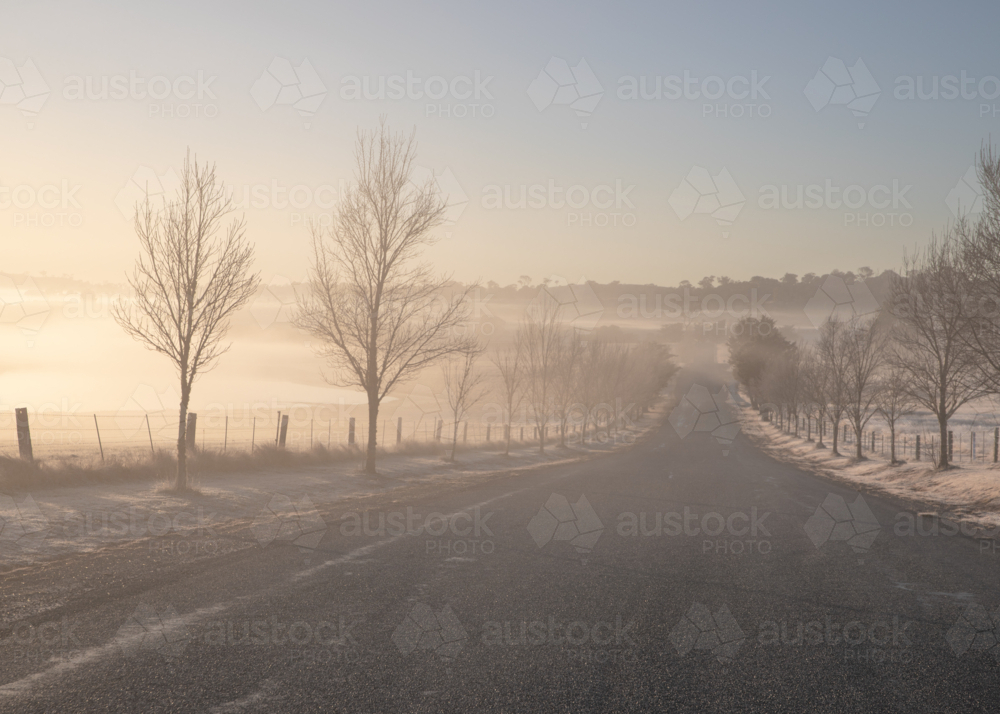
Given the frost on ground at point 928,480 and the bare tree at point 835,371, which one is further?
the bare tree at point 835,371

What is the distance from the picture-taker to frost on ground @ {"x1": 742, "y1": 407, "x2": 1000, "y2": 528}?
1642cm

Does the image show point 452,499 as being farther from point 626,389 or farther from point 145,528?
point 626,389

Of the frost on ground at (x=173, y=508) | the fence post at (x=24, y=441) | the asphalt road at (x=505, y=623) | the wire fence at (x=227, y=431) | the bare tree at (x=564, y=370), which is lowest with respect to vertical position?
the wire fence at (x=227, y=431)

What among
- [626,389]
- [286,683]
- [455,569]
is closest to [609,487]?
[455,569]

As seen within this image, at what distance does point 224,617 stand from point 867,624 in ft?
19.6

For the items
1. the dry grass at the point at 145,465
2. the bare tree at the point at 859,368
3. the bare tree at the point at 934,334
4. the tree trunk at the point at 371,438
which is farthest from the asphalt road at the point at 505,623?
the bare tree at the point at 859,368

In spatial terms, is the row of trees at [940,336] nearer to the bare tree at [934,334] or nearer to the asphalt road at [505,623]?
the bare tree at [934,334]

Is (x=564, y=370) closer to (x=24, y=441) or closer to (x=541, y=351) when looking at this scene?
(x=541, y=351)

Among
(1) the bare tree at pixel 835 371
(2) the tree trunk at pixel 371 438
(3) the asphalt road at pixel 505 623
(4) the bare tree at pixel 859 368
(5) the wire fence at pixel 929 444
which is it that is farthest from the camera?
(1) the bare tree at pixel 835 371

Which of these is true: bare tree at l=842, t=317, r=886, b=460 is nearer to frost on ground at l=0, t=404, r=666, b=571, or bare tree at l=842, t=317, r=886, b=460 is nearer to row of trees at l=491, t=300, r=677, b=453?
row of trees at l=491, t=300, r=677, b=453

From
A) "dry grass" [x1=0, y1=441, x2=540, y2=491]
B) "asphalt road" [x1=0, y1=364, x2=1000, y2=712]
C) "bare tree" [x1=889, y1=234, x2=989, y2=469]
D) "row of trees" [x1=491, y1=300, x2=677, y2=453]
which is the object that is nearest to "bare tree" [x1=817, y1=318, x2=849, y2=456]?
"bare tree" [x1=889, y1=234, x2=989, y2=469]

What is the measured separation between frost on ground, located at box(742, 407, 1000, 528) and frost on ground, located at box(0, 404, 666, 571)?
44.6 ft

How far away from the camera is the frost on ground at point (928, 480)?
16.4m

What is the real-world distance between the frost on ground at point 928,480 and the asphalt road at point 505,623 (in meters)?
7.14
